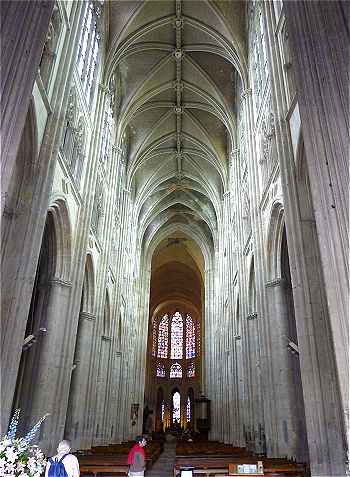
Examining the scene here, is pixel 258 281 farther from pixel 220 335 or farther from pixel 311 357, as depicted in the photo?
pixel 220 335

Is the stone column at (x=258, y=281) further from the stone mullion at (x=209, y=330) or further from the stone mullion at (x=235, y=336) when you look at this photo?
the stone mullion at (x=209, y=330)

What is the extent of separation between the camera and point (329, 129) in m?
7.96

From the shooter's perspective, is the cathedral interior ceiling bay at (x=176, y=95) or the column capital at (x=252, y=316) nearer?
the column capital at (x=252, y=316)

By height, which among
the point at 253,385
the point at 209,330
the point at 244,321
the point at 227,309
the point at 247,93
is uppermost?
the point at 247,93

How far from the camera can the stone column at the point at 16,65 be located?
7.21 m

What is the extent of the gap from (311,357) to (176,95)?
2041 cm

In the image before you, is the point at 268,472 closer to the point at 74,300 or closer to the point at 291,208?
the point at 291,208

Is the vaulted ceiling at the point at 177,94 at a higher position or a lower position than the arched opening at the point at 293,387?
higher

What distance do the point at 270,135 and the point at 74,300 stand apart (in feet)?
29.4

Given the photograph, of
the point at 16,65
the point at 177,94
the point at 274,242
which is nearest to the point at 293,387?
the point at 274,242

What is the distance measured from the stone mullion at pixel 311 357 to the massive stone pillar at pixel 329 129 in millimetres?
2813

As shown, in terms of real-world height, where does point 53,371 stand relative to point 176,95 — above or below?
below

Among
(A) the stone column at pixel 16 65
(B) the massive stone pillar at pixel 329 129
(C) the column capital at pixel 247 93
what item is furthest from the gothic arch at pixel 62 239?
(C) the column capital at pixel 247 93

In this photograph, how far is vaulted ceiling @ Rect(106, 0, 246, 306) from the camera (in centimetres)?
2022
